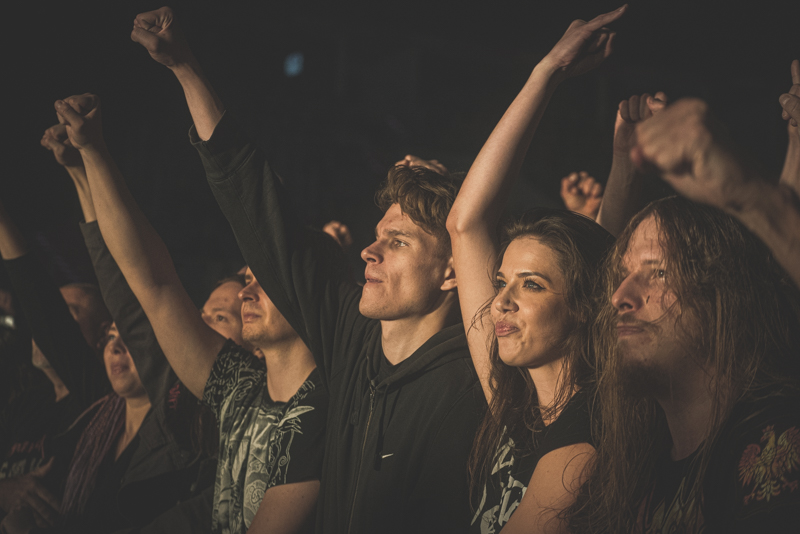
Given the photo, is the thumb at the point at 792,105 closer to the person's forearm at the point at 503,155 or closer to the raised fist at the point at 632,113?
the raised fist at the point at 632,113

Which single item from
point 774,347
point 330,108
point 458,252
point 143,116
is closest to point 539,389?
point 458,252

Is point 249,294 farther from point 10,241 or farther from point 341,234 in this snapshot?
point 10,241

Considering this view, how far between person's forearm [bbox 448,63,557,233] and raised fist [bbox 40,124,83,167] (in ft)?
4.62

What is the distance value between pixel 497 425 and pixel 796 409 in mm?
555

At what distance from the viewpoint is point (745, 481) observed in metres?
0.91

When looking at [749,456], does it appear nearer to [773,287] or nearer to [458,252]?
[773,287]

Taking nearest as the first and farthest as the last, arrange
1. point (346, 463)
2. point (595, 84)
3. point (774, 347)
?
point (774, 347) → point (346, 463) → point (595, 84)

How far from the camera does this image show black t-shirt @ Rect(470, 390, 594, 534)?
3.94 feet

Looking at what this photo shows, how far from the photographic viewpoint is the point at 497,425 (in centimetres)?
136

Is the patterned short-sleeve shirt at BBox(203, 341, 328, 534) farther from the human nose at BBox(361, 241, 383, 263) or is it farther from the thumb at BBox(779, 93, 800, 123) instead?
the thumb at BBox(779, 93, 800, 123)

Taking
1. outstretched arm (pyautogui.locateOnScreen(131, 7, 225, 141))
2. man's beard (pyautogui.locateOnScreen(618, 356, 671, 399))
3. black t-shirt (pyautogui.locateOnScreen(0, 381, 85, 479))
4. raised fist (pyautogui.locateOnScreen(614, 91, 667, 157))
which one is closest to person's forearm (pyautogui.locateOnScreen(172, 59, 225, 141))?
outstretched arm (pyautogui.locateOnScreen(131, 7, 225, 141))

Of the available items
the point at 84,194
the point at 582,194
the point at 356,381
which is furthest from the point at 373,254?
the point at 84,194

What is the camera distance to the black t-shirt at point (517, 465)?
120 centimetres

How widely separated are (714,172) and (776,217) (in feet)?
0.32
